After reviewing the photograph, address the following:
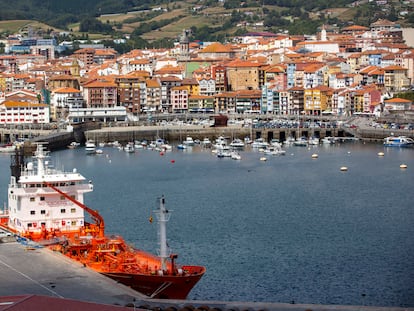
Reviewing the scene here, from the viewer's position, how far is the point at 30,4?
145 m

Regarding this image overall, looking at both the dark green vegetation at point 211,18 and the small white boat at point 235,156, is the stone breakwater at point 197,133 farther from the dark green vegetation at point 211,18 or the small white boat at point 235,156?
the dark green vegetation at point 211,18

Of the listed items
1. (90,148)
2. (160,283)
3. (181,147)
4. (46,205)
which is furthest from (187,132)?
(160,283)

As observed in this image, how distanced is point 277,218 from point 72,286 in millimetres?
12006

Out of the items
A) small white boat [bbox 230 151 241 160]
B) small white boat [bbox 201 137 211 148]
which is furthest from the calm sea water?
small white boat [bbox 201 137 211 148]

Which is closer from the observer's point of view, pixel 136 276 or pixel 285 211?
pixel 136 276

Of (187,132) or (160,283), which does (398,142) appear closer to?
(187,132)

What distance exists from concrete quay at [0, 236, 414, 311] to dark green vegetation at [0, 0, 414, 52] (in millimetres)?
80196

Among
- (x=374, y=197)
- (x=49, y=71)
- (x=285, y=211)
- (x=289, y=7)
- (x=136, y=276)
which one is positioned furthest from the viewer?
(x=289, y=7)

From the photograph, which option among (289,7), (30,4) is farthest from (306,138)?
(30,4)

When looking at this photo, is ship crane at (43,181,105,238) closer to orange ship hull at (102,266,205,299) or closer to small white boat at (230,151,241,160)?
orange ship hull at (102,266,205,299)

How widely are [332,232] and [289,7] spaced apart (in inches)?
3589

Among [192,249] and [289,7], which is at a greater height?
[289,7]

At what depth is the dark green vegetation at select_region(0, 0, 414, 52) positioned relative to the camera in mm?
105000

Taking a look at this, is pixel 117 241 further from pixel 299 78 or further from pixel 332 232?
pixel 299 78
